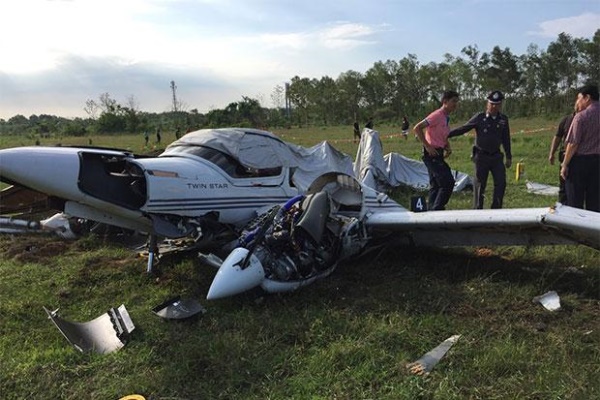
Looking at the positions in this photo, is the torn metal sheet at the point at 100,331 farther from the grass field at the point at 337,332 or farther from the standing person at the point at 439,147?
the standing person at the point at 439,147

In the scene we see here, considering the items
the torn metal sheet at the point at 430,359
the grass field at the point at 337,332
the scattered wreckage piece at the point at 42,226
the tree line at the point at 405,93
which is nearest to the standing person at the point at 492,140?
the grass field at the point at 337,332

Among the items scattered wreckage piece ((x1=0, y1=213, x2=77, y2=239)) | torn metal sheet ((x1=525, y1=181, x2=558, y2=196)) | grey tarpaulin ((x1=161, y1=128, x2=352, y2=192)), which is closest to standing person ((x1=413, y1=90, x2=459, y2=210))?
grey tarpaulin ((x1=161, y1=128, x2=352, y2=192))

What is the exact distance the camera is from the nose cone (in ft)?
14.7

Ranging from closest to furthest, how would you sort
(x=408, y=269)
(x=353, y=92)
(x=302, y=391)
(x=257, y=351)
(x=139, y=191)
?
(x=302, y=391)
(x=257, y=351)
(x=139, y=191)
(x=408, y=269)
(x=353, y=92)

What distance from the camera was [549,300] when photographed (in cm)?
466

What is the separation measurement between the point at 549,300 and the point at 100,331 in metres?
3.96

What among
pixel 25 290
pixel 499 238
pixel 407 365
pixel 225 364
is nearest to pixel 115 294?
pixel 25 290

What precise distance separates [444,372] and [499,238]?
8.14 ft

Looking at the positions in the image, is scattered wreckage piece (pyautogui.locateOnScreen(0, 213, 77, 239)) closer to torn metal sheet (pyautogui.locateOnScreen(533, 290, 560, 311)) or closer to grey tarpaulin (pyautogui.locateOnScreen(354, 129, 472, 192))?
grey tarpaulin (pyautogui.locateOnScreen(354, 129, 472, 192))

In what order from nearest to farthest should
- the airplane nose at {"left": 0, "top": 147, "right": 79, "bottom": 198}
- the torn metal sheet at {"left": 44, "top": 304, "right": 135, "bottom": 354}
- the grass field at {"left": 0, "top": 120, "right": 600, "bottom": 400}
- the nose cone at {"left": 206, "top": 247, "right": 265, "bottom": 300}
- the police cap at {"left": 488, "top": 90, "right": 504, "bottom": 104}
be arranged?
the grass field at {"left": 0, "top": 120, "right": 600, "bottom": 400} < the torn metal sheet at {"left": 44, "top": 304, "right": 135, "bottom": 354} < the nose cone at {"left": 206, "top": 247, "right": 265, "bottom": 300} < the airplane nose at {"left": 0, "top": 147, "right": 79, "bottom": 198} < the police cap at {"left": 488, "top": 90, "right": 504, "bottom": 104}

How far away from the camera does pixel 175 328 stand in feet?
14.6

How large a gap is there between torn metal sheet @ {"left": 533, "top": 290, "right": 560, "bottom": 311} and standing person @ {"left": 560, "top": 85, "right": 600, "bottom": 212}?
73.8 inches

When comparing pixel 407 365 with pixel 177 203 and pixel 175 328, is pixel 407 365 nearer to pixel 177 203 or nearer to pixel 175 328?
pixel 175 328

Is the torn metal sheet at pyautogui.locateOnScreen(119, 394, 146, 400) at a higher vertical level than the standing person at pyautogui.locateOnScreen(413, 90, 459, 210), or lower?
lower
